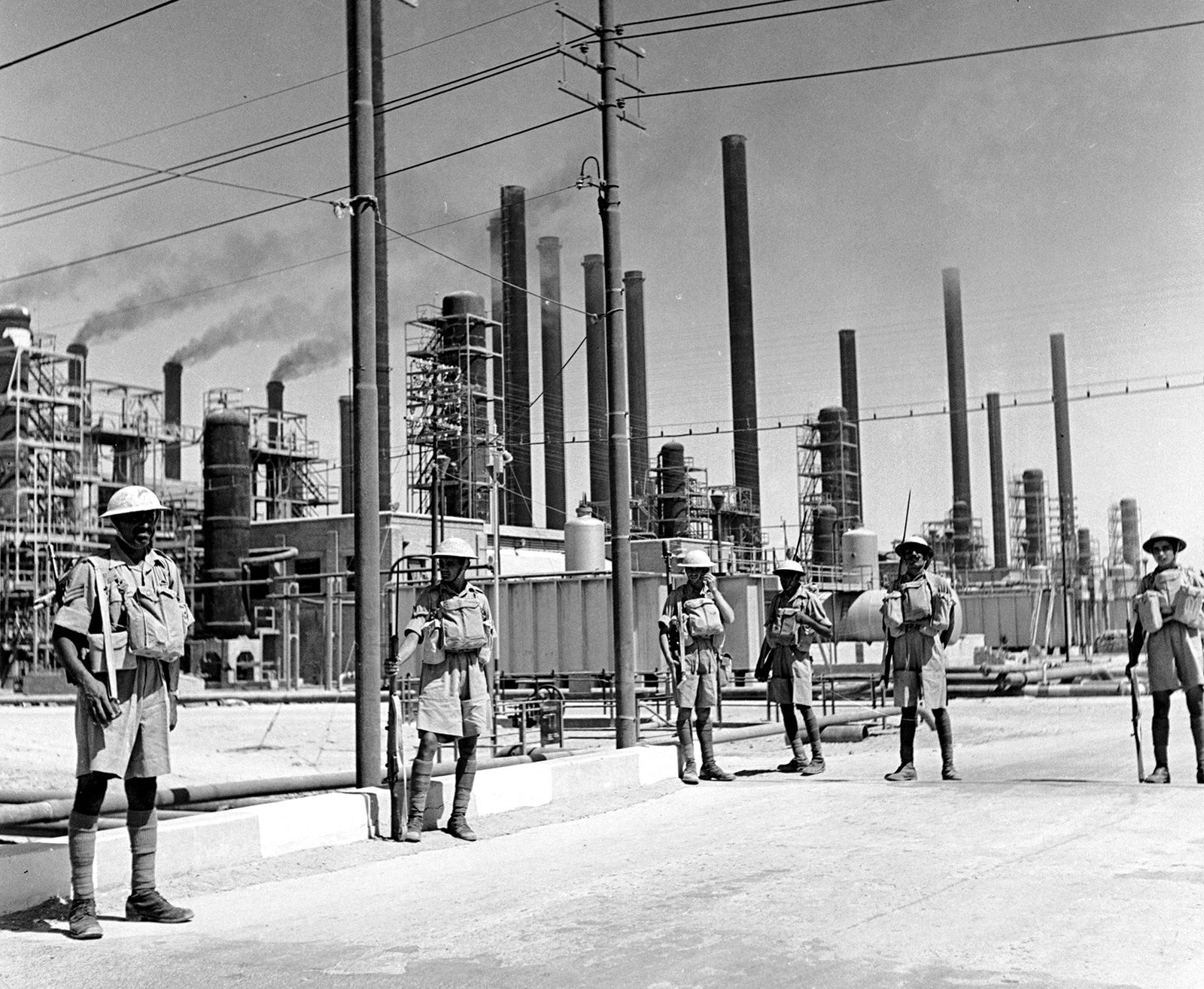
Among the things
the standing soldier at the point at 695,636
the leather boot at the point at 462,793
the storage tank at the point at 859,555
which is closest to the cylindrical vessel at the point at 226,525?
the storage tank at the point at 859,555

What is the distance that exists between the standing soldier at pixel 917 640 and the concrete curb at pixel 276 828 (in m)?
2.47

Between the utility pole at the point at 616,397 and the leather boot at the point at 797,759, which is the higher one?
the utility pole at the point at 616,397

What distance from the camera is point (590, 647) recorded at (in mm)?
36250

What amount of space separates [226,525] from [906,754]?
131 feet

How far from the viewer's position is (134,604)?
21.6 feet

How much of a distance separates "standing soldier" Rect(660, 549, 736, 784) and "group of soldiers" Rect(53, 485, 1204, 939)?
15mm

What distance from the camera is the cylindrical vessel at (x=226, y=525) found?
156 feet

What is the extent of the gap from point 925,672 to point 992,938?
20.4 ft

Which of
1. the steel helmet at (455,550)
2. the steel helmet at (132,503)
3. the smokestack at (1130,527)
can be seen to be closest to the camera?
the steel helmet at (132,503)

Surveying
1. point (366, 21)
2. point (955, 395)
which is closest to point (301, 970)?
point (366, 21)

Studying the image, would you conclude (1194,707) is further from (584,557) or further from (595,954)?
(584,557)

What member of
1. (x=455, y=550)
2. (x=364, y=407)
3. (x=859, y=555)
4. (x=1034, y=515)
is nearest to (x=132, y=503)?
(x=455, y=550)

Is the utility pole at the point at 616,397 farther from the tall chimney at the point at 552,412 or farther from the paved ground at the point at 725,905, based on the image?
the tall chimney at the point at 552,412

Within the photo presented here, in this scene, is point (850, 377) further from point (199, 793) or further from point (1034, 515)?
point (199, 793)
